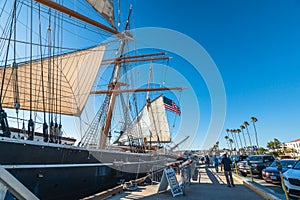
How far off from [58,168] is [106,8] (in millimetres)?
17200

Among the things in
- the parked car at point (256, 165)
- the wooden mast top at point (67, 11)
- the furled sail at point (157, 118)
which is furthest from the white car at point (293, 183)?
the furled sail at point (157, 118)

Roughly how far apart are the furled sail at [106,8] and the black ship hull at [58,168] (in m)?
12.9

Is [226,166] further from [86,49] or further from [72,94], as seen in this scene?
[86,49]

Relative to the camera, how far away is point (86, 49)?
17.0 m

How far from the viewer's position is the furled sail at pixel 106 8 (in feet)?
56.4

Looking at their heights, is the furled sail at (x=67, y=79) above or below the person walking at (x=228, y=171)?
above

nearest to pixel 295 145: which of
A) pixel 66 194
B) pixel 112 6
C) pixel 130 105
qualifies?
pixel 130 105

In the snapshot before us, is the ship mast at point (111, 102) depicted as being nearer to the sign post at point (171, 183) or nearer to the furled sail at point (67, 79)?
the furled sail at point (67, 79)

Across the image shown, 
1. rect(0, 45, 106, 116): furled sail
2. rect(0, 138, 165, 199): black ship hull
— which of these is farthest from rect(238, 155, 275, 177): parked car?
rect(0, 45, 106, 116): furled sail

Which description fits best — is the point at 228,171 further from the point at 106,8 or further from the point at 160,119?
the point at 160,119

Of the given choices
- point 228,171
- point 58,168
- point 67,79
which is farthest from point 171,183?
point 67,79

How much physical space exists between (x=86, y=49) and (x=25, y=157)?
13.0 metres

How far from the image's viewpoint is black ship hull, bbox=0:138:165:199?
17.4 feet

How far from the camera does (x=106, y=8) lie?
19672 mm
